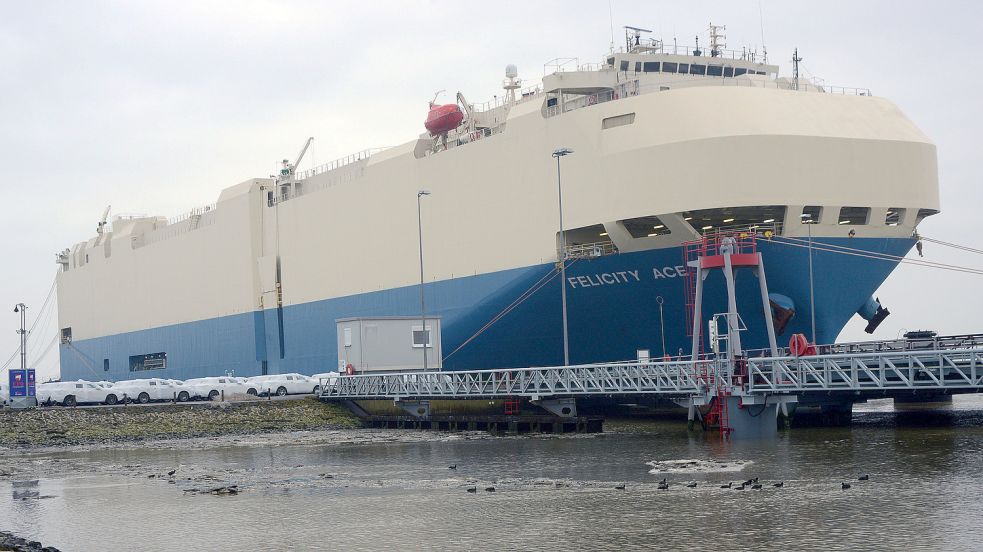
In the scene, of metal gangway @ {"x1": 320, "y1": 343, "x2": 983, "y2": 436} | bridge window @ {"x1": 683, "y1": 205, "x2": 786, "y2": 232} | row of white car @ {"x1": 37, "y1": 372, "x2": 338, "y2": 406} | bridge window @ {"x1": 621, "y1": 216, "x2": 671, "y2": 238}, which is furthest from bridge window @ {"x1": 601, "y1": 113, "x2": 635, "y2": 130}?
row of white car @ {"x1": 37, "y1": 372, "x2": 338, "y2": 406}

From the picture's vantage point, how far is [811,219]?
46.8 meters

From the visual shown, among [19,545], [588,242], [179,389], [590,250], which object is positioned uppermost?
[588,242]

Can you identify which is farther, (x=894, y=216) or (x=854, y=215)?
(x=894, y=216)

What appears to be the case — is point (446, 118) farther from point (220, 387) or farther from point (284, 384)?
point (220, 387)

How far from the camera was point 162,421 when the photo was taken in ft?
159

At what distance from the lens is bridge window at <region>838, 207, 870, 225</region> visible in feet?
154

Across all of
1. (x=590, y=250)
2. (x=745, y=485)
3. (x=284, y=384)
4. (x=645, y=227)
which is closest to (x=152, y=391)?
(x=284, y=384)

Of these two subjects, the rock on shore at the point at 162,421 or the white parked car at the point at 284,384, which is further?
the white parked car at the point at 284,384

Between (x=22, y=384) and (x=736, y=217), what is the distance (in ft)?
105

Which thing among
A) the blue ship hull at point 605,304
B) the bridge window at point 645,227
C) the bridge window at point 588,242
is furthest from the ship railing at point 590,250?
the bridge window at point 645,227

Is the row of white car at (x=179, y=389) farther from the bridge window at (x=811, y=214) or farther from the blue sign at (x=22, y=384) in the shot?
the bridge window at (x=811, y=214)

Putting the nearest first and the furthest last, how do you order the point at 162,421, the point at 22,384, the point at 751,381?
the point at 751,381
the point at 162,421
the point at 22,384

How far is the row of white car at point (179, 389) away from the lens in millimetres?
57312

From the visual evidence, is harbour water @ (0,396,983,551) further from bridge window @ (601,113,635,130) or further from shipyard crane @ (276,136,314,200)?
shipyard crane @ (276,136,314,200)
